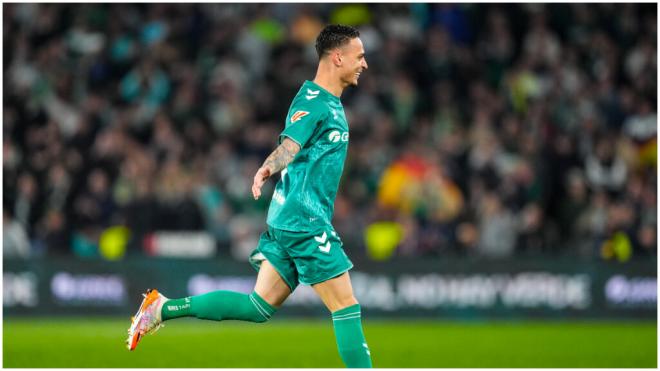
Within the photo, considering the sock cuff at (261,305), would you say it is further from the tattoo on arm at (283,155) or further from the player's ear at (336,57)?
the player's ear at (336,57)

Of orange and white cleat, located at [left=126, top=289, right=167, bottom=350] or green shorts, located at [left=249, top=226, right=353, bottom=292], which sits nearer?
green shorts, located at [left=249, top=226, right=353, bottom=292]

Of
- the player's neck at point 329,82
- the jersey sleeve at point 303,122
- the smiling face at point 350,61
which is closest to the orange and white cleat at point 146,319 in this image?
the jersey sleeve at point 303,122

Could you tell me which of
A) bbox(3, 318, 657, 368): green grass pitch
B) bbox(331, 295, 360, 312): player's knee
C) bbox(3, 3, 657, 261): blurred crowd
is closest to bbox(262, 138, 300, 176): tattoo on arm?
bbox(331, 295, 360, 312): player's knee

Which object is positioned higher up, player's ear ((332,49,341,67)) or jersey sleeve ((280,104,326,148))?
player's ear ((332,49,341,67))

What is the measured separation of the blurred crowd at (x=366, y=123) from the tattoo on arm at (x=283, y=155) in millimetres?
7952

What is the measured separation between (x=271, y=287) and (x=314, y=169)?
725mm

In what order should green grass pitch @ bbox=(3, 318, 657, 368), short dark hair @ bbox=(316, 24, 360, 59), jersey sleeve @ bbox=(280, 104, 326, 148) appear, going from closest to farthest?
jersey sleeve @ bbox=(280, 104, 326, 148) → short dark hair @ bbox=(316, 24, 360, 59) → green grass pitch @ bbox=(3, 318, 657, 368)

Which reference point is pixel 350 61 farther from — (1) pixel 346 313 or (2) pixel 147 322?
(2) pixel 147 322

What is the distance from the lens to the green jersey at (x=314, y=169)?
6695 millimetres

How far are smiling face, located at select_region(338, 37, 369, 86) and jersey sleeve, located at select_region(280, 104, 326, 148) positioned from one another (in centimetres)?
30

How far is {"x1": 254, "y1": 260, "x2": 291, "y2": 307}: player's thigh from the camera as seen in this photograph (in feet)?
22.7

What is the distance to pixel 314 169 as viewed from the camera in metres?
6.71

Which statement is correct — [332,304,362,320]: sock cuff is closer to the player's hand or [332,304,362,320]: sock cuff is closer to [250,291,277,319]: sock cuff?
[250,291,277,319]: sock cuff

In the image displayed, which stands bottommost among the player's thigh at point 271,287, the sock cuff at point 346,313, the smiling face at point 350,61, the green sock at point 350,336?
the green sock at point 350,336
